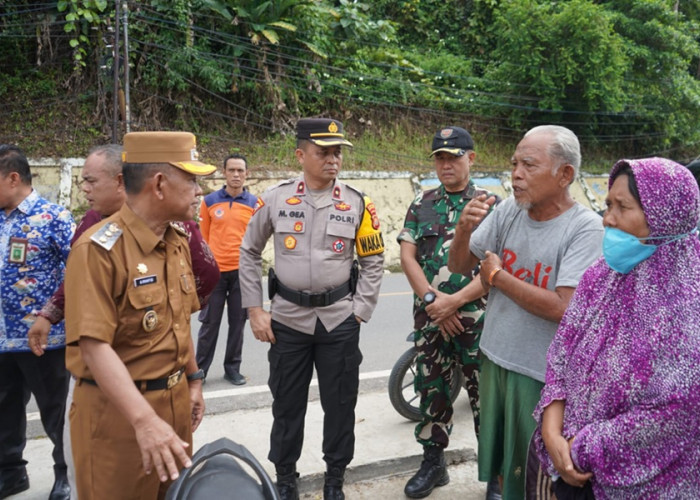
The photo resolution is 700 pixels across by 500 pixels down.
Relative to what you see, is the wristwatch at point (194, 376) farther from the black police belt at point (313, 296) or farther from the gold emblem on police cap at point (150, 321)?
the black police belt at point (313, 296)

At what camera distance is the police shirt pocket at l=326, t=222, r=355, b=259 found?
3602 mm

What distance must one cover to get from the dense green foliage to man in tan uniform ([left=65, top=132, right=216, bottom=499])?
10.2 meters

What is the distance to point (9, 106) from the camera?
12711mm

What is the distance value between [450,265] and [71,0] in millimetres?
11777

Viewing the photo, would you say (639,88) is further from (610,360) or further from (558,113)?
(610,360)

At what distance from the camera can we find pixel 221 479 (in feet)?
6.26

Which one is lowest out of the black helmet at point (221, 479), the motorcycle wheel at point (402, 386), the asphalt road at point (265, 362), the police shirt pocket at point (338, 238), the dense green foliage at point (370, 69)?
the asphalt road at point (265, 362)

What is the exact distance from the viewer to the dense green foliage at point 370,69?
13.2 meters

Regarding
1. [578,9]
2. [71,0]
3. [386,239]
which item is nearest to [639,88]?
[578,9]

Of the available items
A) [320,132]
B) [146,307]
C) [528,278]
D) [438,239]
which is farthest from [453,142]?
[146,307]

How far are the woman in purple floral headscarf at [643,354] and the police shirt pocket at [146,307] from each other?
4.99 feet

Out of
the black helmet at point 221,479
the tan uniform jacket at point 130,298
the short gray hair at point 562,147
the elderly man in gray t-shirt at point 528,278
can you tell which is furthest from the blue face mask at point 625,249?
the tan uniform jacket at point 130,298

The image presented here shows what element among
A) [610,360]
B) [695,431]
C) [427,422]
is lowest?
[427,422]

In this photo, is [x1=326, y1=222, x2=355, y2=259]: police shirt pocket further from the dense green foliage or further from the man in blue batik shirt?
the dense green foliage
